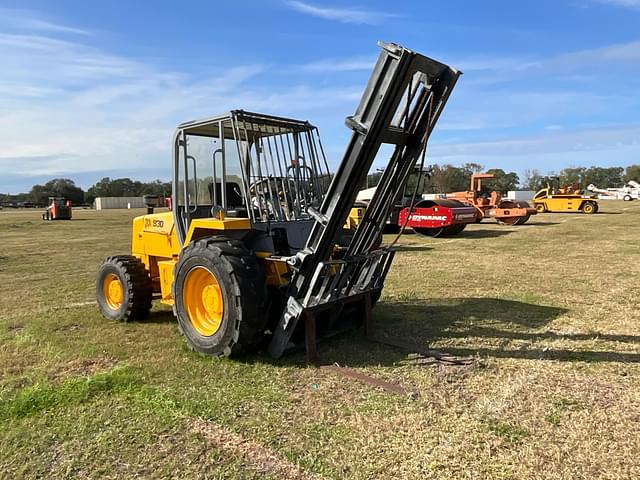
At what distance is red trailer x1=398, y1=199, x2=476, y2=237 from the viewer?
17.2 metres

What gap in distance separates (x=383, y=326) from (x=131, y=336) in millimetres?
2920

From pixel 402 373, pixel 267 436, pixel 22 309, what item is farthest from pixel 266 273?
pixel 22 309

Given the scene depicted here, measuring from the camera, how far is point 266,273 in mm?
5234

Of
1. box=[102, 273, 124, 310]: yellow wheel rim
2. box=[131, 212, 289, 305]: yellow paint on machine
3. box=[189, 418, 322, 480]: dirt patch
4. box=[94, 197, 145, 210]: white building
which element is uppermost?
box=[94, 197, 145, 210]: white building

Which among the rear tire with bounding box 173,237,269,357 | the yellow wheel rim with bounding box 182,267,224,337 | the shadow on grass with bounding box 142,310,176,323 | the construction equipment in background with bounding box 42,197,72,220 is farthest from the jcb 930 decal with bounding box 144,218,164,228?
the construction equipment in background with bounding box 42,197,72,220

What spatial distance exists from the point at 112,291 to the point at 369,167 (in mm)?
4095

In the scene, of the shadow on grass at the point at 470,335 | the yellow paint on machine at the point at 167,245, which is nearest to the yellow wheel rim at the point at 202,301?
the yellow paint on machine at the point at 167,245

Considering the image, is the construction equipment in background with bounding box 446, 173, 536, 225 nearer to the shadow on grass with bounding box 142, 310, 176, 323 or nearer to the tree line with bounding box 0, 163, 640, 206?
the shadow on grass with bounding box 142, 310, 176, 323

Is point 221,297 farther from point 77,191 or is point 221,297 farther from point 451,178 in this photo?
point 77,191

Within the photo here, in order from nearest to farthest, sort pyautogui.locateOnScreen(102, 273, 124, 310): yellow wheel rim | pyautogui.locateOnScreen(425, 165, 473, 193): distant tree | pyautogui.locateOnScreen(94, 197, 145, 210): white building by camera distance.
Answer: pyautogui.locateOnScreen(102, 273, 124, 310): yellow wheel rim
pyautogui.locateOnScreen(425, 165, 473, 193): distant tree
pyautogui.locateOnScreen(94, 197, 145, 210): white building

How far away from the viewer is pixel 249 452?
3.26 meters

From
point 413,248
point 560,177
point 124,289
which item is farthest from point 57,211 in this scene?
point 560,177

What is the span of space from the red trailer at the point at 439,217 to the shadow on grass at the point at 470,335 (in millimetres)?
9957

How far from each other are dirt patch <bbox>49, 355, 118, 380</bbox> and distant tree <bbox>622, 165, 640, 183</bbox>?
10238 cm
